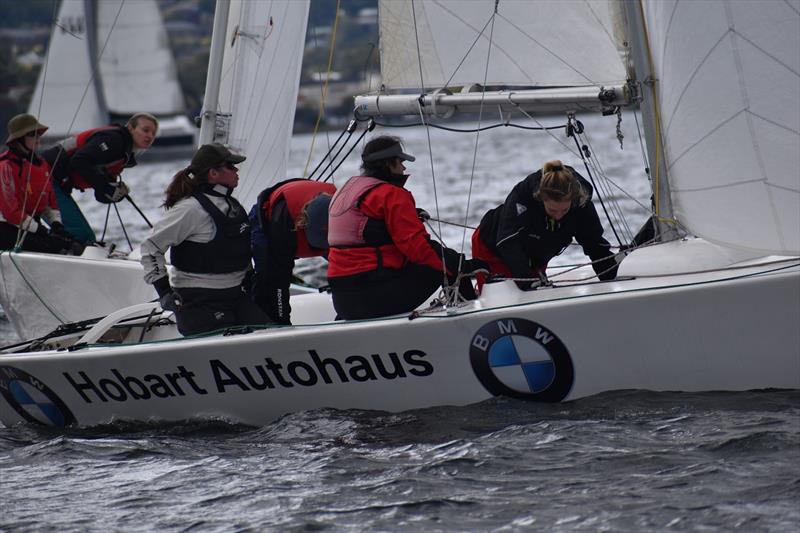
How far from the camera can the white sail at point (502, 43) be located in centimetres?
572

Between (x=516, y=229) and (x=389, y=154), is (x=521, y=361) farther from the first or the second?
(x=389, y=154)

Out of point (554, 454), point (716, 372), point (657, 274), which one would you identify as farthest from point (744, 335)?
point (554, 454)

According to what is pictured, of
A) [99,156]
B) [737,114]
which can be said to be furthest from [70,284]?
[737,114]

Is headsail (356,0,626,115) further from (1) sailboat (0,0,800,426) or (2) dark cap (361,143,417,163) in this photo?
(2) dark cap (361,143,417,163)

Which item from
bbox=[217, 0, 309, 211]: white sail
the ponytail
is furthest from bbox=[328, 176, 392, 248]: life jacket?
bbox=[217, 0, 309, 211]: white sail

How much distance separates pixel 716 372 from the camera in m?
4.88

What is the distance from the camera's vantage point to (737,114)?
4.82m

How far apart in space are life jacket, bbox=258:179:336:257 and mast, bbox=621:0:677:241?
4.56 ft

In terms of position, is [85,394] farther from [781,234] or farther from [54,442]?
[781,234]

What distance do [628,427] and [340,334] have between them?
3.80 ft

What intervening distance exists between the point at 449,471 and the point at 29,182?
4.30 meters

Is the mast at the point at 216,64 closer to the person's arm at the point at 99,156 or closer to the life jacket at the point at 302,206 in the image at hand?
the person's arm at the point at 99,156

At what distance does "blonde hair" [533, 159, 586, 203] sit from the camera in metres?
5.07

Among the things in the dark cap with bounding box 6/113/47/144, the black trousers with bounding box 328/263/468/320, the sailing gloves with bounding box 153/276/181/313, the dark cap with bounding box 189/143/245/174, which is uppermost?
the dark cap with bounding box 6/113/47/144
